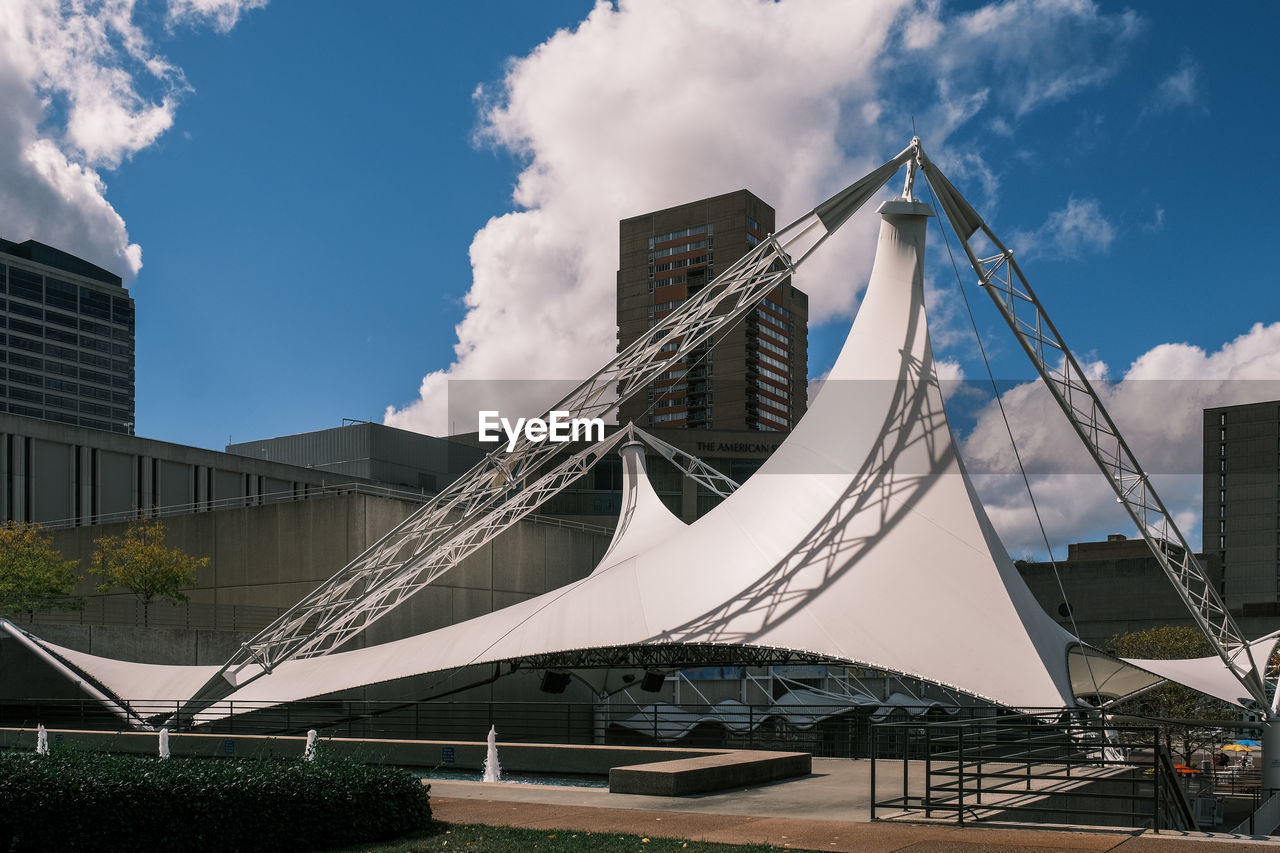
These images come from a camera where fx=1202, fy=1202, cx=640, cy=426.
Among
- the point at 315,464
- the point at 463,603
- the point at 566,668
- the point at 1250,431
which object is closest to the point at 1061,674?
the point at 566,668

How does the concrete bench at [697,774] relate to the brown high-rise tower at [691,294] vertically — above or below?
below

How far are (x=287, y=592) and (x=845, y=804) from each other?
30.4 meters

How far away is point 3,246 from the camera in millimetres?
159875

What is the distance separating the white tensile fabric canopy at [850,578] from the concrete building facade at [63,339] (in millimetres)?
142453

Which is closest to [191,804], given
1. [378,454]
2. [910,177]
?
[910,177]

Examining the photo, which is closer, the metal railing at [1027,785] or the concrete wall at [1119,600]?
the metal railing at [1027,785]

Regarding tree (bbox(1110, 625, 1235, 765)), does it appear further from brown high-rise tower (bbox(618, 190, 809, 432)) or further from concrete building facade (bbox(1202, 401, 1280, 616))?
brown high-rise tower (bbox(618, 190, 809, 432))

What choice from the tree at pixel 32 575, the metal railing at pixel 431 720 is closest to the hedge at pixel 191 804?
the metal railing at pixel 431 720

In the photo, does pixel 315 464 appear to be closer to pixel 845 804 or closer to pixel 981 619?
pixel 981 619

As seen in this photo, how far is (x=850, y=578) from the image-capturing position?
2388cm

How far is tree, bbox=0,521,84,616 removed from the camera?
4121 centimetres

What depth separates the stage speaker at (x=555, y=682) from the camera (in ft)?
115

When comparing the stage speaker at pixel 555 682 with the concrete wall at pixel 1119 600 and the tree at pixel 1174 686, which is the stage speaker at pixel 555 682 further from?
the concrete wall at pixel 1119 600

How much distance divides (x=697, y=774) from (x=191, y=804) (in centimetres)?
648
